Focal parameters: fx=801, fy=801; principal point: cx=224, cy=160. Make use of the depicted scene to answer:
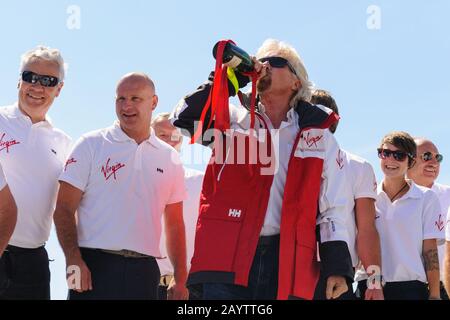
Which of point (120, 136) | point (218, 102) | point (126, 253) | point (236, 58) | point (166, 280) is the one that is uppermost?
point (236, 58)

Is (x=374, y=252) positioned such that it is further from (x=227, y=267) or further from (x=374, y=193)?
(x=227, y=267)

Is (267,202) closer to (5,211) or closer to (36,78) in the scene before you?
(5,211)

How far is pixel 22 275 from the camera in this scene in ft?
18.8

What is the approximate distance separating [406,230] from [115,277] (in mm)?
2450

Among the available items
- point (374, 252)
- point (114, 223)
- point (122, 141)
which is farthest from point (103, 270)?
point (374, 252)

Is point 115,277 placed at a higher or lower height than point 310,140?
lower

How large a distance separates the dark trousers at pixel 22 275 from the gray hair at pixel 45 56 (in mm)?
1432

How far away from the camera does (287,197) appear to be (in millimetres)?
4824

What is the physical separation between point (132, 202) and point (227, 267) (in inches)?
50.7

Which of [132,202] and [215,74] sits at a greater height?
[215,74]

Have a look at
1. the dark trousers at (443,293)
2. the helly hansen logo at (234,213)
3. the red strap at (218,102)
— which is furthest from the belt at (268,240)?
→ the dark trousers at (443,293)

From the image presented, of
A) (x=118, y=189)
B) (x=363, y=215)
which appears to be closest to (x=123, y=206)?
(x=118, y=189)

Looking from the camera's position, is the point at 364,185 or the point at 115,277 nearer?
the point at 115,277
